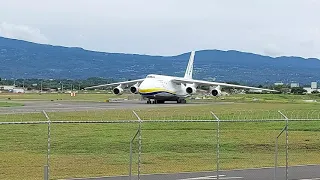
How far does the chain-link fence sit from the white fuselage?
117ft

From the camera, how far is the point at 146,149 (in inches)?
934

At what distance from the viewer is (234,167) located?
19.6m

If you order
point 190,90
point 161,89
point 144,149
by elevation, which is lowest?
point 144,149

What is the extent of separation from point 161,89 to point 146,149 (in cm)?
4641

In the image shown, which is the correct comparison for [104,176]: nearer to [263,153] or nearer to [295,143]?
[263,153]

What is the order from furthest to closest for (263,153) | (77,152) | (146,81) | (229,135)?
(146,81) → (229,135) → (263,153) → (77,152)

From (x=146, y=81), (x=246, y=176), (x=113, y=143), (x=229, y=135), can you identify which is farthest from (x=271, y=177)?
(x=146, y=81)

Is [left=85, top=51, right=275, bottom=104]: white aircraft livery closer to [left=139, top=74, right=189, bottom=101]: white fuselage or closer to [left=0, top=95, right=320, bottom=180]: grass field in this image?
[left=139, top=74, right=189, bottom=101]: white fuselage

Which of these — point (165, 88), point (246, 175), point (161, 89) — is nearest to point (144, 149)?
point (246, 175)

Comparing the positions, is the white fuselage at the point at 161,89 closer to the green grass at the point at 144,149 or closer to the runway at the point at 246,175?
the green grass at the point at 144,149

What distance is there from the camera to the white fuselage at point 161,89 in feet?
228

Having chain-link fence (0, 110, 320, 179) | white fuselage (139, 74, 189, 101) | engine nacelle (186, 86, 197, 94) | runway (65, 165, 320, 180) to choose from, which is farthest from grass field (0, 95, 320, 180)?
engine nacelle (186, 86, 197, 94)

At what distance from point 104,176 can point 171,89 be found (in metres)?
55.5

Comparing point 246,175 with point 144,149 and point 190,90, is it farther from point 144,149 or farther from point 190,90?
point 190,90
